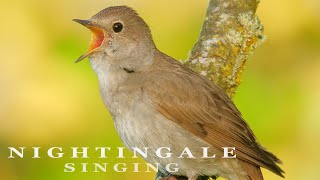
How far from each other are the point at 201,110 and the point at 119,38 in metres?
0.73

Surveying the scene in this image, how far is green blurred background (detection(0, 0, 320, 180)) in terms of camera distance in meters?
9.45

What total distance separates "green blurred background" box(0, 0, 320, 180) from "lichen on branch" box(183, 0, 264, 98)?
0.47 metres

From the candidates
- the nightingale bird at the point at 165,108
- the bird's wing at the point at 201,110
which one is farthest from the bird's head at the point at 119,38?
the bird's wing at the point at 201,110

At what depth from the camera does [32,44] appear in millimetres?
9992

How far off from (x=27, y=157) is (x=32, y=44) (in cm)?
105

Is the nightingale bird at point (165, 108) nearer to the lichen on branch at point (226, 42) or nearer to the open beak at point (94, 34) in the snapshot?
the open beak at point (94, 34)

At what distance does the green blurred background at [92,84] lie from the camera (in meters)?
9.45

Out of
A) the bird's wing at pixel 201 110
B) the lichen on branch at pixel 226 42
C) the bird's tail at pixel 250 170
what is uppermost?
the lichen on branch at pixel 226 42

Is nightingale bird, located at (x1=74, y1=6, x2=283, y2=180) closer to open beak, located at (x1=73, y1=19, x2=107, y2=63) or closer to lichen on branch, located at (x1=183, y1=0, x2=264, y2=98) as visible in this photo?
open beak, located at (x1=73, y1=19, x2=107, y2=63)

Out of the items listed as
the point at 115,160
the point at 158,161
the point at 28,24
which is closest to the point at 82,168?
the point at 115,160

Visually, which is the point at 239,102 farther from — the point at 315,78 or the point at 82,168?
the point at 82,168

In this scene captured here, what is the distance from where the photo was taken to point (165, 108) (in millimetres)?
8336

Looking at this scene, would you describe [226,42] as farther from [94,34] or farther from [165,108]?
[94,34]

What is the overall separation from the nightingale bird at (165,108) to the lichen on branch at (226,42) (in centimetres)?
42
